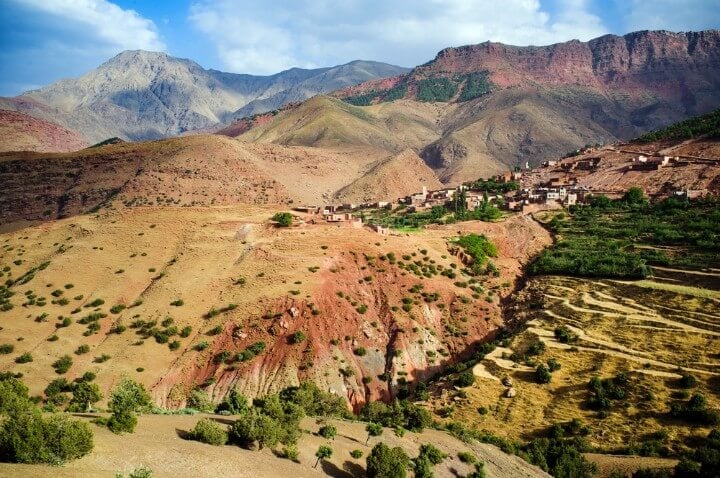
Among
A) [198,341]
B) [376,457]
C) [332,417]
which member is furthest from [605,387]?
[198,341]

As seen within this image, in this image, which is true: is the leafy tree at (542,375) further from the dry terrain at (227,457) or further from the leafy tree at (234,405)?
the leafy tree at (234,405)

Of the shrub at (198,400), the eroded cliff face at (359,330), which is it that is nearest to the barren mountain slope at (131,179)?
the eroded cliff face at (359,330)

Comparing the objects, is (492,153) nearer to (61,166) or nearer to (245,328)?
(61,166)

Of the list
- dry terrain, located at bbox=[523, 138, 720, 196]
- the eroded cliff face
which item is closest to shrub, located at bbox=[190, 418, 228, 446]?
the eroded cliff face

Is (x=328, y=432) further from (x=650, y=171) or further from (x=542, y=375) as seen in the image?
(x=650, y=171)

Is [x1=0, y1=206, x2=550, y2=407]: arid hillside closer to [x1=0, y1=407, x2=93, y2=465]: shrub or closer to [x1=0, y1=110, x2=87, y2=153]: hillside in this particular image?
[x1=0, y1=407, x2=93, y2=465]: shrub

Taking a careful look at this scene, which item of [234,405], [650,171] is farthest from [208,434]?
[650,171]
